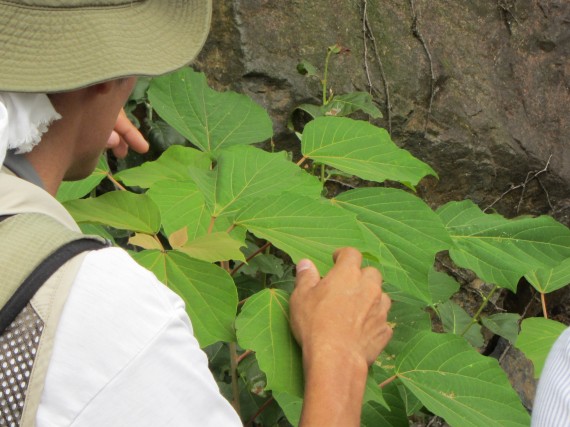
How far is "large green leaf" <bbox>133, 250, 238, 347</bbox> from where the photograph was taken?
1296mm

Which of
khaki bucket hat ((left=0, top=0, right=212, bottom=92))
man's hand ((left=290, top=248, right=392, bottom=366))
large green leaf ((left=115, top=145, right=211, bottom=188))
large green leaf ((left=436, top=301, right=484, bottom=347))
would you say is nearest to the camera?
khaki bucket hat ((left=0, top=0, right=212, bottom=92))

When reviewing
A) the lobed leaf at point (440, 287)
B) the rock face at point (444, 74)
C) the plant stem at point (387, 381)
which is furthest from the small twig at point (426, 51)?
the plant stem at point (387, 381)

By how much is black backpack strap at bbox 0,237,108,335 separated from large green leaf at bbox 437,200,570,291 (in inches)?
41.2

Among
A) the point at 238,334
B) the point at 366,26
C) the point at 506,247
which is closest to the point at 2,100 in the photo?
the point at 238,334

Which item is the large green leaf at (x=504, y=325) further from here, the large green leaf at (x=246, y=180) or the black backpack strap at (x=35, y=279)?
the black backpack strap at (x=35, y=279)

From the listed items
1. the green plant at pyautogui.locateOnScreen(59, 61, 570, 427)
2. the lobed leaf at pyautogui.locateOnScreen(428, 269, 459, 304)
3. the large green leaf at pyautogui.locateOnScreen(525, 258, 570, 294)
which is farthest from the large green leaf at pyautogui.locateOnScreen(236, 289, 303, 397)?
the large green leaf at pyautogui.locateOnScreen(525, 258, 570, 294)

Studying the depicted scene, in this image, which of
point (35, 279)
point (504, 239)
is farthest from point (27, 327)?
point (504, 239)

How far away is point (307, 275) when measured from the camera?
1.36 metres

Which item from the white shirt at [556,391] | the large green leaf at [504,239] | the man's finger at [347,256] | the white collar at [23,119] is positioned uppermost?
the white collar at [23,119]

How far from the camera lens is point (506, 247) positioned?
5.71 ft

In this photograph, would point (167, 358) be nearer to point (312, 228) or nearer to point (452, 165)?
point (312, 228)

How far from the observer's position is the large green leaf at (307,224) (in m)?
1.39

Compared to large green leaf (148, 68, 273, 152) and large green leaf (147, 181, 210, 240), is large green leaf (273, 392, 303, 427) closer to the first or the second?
large green leaf (147, 181, 210, 240)

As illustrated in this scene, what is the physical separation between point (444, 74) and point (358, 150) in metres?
1.47
